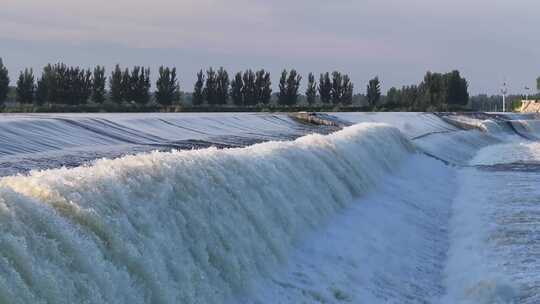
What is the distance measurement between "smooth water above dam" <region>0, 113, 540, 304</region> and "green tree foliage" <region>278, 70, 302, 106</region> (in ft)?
171

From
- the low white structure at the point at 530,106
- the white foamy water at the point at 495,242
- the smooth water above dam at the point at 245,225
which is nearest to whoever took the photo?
the smooth water above dam at the point at 245,225

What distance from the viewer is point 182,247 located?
7.62 m

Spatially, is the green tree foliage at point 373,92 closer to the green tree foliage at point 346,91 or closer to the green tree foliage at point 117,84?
the green tree foliage at point 346,91

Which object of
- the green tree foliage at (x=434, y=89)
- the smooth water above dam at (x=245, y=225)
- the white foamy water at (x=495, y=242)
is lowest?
the white foamy water at (x=495, y=242)

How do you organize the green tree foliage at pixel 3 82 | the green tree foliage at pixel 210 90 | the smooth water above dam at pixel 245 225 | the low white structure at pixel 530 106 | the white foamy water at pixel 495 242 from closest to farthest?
1. the smooth water above dam at pixel 245 225
2. the white foamy water at pixel 495 242
3. the green tree foliage at pixel 3 82
4. the green tree foliage at pixel 210 90
5. the low white structure at pixel 530 106

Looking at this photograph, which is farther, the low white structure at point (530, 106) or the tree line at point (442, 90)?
the low white structure at point (530, 106)

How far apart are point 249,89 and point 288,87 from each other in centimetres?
489

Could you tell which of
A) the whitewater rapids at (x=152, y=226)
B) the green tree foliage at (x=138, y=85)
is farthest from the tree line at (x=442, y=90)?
the whitewater rapids at (x=152, y=226)

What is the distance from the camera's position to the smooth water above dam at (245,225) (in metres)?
6.09

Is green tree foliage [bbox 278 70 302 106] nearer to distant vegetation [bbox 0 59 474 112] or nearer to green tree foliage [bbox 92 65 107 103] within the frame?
distant vegetation [bbox 0 59 474 112]

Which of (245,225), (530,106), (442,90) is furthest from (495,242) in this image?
(530,106)

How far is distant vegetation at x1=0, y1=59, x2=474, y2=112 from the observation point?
2163 inches

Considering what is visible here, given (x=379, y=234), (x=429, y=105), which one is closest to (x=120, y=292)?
(x=379, y=234)

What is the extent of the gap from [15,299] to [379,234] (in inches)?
338
